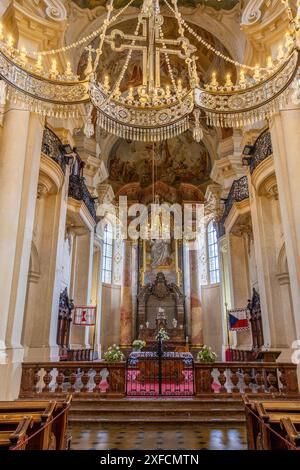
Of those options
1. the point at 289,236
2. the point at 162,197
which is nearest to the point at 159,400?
the point at 289,236

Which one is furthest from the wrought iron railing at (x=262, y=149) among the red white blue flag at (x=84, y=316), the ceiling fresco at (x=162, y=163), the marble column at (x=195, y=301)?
the marble column at (x=195, y=301)

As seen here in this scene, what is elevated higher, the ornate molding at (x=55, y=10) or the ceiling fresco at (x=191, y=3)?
the ceiling fresco at (x=191, y=3)

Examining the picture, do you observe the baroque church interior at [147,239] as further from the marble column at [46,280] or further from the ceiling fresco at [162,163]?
the ceiling fresco at [162,163]

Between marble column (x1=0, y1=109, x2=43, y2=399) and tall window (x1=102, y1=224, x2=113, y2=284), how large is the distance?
436 inches

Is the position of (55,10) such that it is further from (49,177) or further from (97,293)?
(97,293)

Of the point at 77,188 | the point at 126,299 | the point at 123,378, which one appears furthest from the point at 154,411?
the point at 126,299

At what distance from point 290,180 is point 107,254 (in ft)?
42.1

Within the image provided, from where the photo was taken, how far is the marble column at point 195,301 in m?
16.9

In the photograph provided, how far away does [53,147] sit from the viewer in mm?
8797

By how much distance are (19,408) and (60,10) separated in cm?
808

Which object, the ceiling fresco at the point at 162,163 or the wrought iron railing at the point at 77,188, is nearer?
the wrought iron railing at the point at 77,188

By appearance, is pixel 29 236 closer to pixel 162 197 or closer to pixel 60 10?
pixel 60 10

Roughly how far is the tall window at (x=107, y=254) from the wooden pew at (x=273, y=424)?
14.2m
